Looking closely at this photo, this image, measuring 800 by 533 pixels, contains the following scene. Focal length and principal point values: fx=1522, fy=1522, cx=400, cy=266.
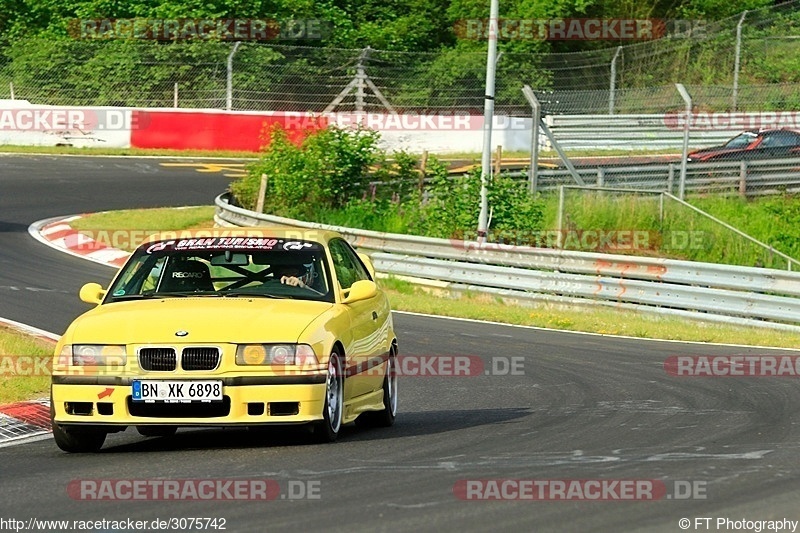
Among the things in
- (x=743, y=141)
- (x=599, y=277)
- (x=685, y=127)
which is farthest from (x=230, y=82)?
(x=599, y=277)

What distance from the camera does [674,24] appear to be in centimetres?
4575

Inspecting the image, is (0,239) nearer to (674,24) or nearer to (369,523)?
(369,523)

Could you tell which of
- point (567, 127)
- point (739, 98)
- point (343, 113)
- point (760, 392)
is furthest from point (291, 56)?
point (760, 392)

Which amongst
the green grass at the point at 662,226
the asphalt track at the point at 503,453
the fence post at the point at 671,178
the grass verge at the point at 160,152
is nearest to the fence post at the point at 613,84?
the fence post at the point at 671,178

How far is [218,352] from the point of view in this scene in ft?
29.6

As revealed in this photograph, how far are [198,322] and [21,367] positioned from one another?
4.58 meters

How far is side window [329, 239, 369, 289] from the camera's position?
10.5m

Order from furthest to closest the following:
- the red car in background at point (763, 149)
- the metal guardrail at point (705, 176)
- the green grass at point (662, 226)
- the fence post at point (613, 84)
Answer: the fence post at point (613, 84)
the red car in background at point (763, 149)
the metal guardrail at point (705, 176)
the green grass at point (662, 226)

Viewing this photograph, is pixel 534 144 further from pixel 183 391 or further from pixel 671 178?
pixel 183 391

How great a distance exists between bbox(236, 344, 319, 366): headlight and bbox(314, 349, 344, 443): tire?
0.66 feet

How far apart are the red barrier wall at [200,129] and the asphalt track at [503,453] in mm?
21182

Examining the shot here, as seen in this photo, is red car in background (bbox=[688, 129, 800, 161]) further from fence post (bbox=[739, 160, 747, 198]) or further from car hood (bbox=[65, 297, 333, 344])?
car hood (bbox=[65, 297, 333, 344])

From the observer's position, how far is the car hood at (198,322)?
29.7 ft

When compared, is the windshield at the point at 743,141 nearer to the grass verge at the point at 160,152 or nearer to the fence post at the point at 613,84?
the fence post at the point at 613,84
